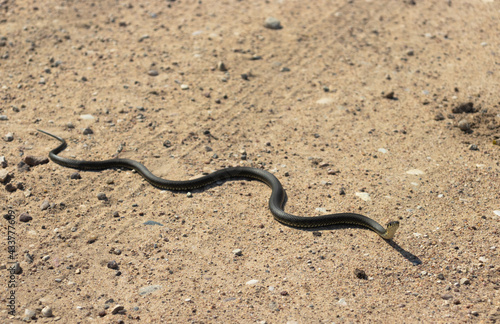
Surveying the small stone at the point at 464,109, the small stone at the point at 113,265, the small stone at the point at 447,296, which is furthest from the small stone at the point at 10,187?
the small stone at the point at 464,109

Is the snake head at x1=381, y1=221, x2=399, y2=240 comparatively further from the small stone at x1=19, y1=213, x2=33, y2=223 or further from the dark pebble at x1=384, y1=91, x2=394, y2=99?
the small stone at x1=19, y1=213, x2=33, y2=223

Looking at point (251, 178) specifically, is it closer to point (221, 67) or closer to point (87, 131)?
point (87, 131)

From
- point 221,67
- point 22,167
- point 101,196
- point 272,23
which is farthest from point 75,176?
point 272,23

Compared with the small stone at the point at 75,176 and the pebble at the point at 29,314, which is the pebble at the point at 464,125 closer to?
the small stone at the point at 75,176

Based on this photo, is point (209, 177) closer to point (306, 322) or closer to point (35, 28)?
point (306, 322)

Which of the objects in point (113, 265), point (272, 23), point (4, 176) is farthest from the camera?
point (272, 23)

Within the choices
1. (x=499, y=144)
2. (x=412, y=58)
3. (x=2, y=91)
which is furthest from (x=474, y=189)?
(x=2, y=91)
